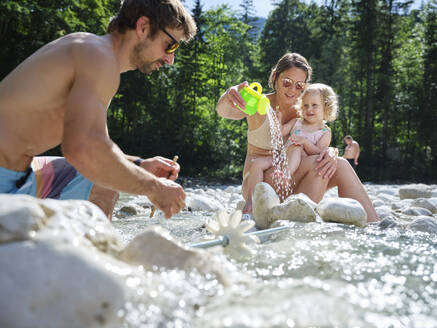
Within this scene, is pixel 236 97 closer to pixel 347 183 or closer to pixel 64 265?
pixel 347 183

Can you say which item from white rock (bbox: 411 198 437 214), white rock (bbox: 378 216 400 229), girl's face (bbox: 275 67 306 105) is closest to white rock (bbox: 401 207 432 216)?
white rock (bbox: 411 198 437 214)

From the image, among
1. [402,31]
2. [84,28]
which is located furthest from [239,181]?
[402,31]

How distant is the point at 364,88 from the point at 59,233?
89.6 feet

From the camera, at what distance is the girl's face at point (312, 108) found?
3.88m

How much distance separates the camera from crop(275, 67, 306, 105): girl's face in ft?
13.0

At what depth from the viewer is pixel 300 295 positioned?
1.16 m

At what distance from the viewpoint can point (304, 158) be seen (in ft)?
12.0

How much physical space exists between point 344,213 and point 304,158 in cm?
108

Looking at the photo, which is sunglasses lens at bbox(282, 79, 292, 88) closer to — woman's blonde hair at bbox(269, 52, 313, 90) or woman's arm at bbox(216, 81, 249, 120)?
woman's blonde hair at bbox(269, 52, 313, 90)

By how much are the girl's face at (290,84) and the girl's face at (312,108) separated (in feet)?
0.50

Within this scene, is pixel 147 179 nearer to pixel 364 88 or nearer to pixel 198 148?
pixel 198 148

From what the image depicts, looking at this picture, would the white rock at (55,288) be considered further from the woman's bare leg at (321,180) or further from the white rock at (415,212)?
the white rock at (415,212)

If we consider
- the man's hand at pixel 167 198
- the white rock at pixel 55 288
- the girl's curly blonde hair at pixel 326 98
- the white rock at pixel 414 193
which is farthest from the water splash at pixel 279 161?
the white rock at pixel 414 193

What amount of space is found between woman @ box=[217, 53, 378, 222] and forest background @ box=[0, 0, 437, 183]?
13.5 m
